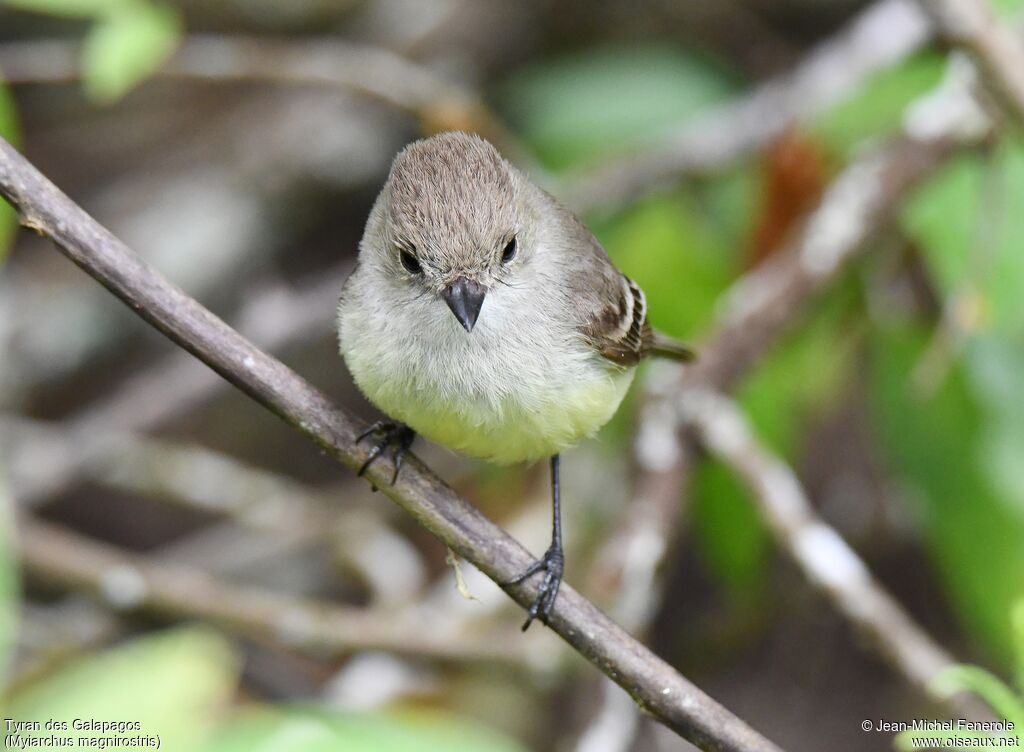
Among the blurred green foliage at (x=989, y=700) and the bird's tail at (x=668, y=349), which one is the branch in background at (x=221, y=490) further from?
the blurred green foliage at (x=989, y=700)

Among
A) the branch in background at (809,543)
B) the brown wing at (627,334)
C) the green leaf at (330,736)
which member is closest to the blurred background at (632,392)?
the branch in background at (809,543)

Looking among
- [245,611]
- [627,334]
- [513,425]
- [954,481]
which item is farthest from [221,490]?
[954,481]

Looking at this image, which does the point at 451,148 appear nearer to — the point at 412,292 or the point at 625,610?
the point at 412,292

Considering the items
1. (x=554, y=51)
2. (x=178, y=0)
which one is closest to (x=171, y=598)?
(x=178, y=0)

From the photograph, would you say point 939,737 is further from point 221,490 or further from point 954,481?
point 221,490

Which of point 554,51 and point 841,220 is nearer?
point 841,220

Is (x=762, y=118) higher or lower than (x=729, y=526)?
higher
